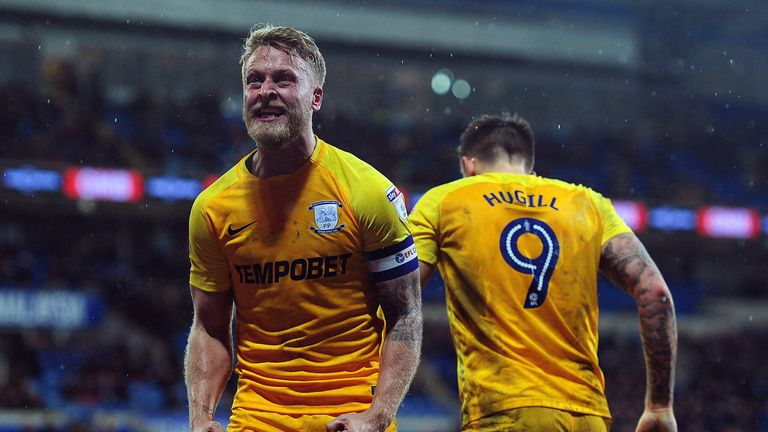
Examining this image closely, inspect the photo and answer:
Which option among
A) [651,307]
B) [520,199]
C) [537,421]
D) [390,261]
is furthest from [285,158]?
[651,307]

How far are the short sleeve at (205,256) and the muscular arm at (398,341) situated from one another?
523 millimetres

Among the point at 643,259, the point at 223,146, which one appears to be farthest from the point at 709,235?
the point at 643,259

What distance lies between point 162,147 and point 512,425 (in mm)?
15144

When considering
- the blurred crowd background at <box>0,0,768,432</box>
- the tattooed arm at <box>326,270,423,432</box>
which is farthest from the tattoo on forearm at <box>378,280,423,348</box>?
the blurred crowd background at <box>0,0,768,432</box>

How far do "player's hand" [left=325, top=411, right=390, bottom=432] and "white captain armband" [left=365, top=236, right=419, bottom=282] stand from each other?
438 millimetres

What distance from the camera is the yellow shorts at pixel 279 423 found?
315 cm

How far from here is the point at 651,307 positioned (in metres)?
3.93

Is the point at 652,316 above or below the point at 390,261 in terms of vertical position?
below

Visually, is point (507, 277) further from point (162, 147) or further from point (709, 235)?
point (709, 235)

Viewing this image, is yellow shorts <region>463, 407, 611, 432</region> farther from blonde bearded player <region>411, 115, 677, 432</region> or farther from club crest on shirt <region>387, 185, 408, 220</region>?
club crest on shirt <region>387, 185, 408, 220</region>

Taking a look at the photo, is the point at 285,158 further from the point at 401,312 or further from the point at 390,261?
the point at 401,312

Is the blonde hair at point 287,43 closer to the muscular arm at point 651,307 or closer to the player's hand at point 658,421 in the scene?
the muscular arm at point 651,307

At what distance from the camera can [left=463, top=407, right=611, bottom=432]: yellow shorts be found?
371 centimetres

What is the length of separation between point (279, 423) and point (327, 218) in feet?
2.14
